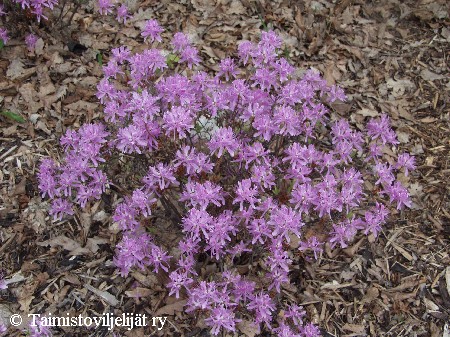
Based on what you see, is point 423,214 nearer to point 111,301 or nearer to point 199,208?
point 199,208

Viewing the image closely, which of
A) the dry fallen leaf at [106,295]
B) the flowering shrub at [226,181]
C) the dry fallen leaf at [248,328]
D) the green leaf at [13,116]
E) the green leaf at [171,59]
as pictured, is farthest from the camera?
the green leaf at [171,59]

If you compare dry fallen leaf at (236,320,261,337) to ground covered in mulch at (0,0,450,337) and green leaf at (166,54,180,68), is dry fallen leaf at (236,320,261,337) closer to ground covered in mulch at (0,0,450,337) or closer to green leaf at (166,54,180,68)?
ground covered in mulch at (0,0,450,337)

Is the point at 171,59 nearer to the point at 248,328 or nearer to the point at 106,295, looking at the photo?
the point at 106,295

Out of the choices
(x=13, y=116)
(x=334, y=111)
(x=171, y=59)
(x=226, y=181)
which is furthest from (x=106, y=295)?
(x=334, y=111)

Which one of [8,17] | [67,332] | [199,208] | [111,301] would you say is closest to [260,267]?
[199,208]

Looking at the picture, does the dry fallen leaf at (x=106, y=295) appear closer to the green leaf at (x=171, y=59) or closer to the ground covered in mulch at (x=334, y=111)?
the ground covered in mulch at (x=334, y=111)

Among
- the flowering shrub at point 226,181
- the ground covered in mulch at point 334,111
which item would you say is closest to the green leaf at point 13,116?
the ground covered in mulch at point 334,111
